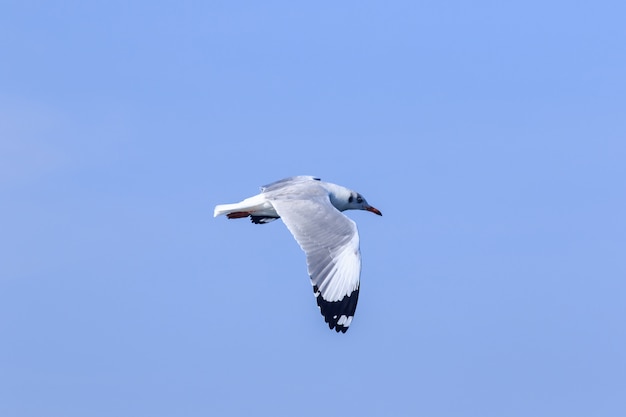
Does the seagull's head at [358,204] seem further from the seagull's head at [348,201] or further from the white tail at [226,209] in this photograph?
the white tail at [226,209]

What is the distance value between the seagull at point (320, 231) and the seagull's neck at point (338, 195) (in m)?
0.03

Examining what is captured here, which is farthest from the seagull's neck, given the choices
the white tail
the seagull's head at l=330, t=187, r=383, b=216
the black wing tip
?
the black wing tip

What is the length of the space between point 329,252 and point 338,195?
3352 millimetres

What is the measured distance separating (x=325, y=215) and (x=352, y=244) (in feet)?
2.69

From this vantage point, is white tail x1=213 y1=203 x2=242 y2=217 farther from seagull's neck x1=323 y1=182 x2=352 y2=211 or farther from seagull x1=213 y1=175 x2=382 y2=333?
seagull's neck x1=323 y1=182 x2=352 y2=211

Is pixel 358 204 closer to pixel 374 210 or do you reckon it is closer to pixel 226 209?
pixel 374 210

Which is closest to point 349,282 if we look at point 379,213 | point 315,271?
point 315,271

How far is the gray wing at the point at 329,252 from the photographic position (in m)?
18.5

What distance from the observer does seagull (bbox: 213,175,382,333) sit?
731 inches

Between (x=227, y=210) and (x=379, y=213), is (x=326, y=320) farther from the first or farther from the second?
(x=379, y=213)

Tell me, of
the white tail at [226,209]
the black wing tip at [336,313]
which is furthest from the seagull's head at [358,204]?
the black wing tip at [336,313]

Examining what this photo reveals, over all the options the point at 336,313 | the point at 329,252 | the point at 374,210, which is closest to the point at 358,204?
the point at 374,210

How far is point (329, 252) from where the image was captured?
18984 millimetres

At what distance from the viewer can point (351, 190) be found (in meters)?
22.9
